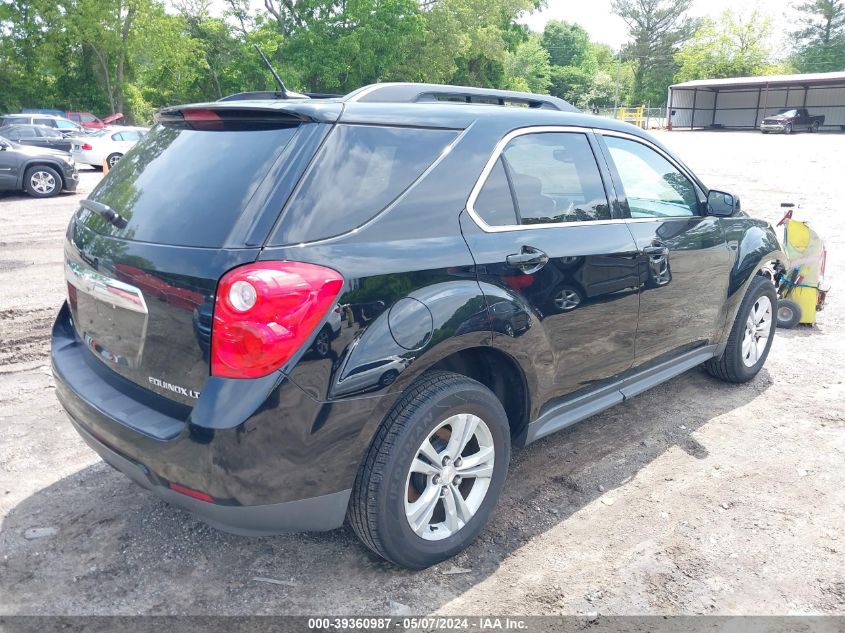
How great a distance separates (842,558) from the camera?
2988 mm

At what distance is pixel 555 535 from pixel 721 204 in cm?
247

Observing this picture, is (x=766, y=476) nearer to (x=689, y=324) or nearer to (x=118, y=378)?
(x=689, y=324)

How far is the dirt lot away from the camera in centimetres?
269

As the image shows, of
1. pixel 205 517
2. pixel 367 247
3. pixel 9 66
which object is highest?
pixel 9 66

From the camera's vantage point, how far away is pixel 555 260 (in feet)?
10.2

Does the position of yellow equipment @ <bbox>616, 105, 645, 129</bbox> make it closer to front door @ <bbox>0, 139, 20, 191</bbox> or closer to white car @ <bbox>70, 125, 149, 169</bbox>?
white car @ <bbox>70, 125, 149, 169</bbox>

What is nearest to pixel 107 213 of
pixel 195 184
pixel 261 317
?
pixel 195 184

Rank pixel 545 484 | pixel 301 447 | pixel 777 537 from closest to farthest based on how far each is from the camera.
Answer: pixel 301 447 → pixel 777 537 → pixel 545 484

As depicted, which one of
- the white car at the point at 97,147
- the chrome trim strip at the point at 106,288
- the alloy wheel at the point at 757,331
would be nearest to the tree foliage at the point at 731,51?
the white car at the point at 97,147

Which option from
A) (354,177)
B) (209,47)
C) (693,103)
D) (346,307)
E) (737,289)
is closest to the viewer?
(346,307)

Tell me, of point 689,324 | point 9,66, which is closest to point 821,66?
point 9,66

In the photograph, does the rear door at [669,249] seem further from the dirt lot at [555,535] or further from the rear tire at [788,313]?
the rear tire at [788,313]

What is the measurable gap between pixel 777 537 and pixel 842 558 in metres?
0.26

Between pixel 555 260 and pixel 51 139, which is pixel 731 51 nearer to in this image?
pixel 51 139
